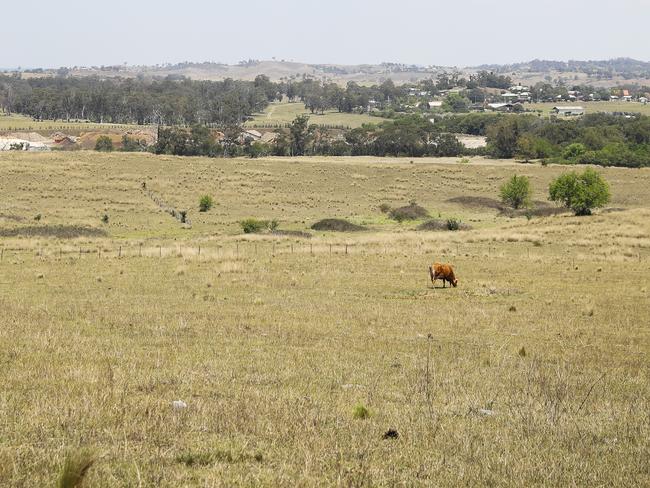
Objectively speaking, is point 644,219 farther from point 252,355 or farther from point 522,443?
point 522,443

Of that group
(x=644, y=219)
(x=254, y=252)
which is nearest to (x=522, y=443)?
(x=254, y=252)

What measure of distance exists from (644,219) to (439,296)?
38.7 metres

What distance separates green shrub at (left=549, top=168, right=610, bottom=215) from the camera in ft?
232

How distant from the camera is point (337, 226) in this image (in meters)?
68.3

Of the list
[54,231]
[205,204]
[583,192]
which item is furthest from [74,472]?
[205,204]

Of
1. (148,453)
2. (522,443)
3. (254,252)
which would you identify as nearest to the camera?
(148,453)

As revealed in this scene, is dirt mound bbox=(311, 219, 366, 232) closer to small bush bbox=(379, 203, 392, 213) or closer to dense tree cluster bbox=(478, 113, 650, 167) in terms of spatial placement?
small bush bbox=(379, 203, 392, 213)

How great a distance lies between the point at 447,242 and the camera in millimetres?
50281

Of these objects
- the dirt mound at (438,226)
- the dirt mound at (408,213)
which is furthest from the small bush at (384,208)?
the dirt mound at (438,226)

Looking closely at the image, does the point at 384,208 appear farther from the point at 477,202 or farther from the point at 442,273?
the point at 442,273

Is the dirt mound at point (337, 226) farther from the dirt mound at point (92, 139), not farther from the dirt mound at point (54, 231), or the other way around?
the dirt mound at point (92, 139)

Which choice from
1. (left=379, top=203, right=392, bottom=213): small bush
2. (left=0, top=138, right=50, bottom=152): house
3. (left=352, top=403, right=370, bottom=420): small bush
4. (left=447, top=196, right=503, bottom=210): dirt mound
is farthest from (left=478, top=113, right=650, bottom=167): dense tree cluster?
(left=352, top=403, right=370, bottom=420): small bush

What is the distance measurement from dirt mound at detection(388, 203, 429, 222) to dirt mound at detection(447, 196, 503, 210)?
12.0 metres

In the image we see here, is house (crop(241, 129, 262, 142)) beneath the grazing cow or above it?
beneath
